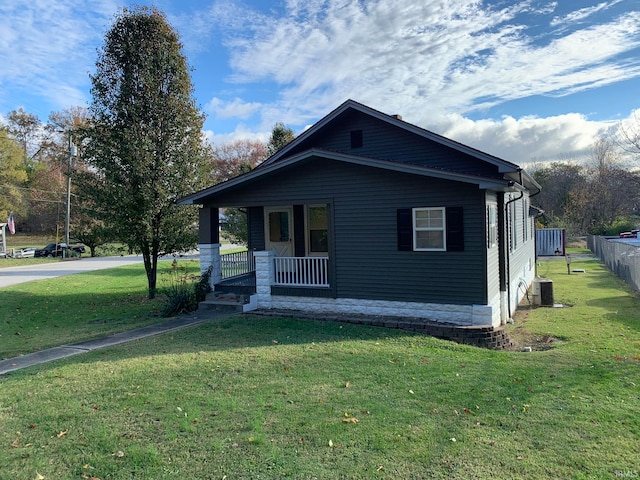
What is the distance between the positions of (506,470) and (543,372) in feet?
10.4

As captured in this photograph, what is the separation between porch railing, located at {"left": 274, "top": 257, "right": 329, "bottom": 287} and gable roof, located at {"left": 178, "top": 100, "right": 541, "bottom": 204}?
232 cm

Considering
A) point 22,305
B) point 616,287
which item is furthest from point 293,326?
point 616,287

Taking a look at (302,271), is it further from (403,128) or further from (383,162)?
(403,128)

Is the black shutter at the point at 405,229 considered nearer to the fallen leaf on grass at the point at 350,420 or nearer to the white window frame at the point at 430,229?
the white window frame at the point at 430,229

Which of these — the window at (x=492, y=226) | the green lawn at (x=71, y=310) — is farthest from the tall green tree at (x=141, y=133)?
the window at (x=492, y=226)

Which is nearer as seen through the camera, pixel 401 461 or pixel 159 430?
pixel 401 461

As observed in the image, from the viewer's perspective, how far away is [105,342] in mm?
8812

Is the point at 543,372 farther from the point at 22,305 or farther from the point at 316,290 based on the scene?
the point at 22,305

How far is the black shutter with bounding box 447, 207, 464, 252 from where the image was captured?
934cm

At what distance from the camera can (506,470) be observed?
153 inches

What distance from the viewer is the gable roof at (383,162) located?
8.90m

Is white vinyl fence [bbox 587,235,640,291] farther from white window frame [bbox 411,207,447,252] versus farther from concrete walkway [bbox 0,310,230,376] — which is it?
concrete walkway [bbox 0,310,230,376]

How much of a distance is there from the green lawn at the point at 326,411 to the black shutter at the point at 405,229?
2241 mm

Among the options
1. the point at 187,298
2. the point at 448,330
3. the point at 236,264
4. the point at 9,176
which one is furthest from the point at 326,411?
the point at 9,176
